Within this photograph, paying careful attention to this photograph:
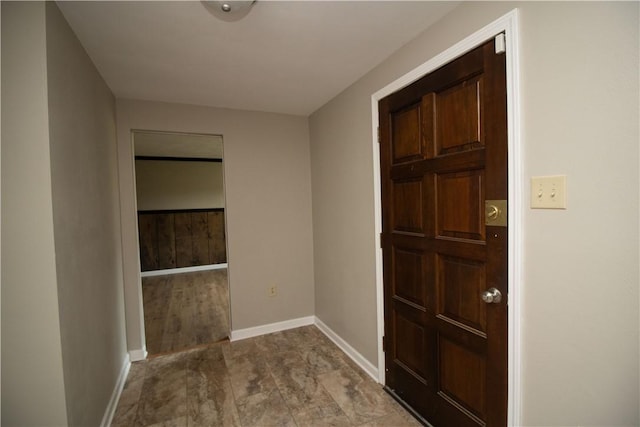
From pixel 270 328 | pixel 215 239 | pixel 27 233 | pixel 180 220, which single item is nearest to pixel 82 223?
pixel 27 233

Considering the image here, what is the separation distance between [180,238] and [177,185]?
3.60ft

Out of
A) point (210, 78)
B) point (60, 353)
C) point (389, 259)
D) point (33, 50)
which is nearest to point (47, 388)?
point (60, 353)

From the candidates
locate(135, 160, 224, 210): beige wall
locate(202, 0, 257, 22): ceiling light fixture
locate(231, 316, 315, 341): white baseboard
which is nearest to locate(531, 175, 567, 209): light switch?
locate(202, 0, 257, 22): ceiling light fixture

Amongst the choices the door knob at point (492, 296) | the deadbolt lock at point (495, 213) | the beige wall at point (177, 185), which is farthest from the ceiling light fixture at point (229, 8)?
the beige wall at point (177, 185)

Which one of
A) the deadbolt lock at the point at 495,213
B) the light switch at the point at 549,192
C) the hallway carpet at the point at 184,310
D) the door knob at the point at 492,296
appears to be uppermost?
the light switch at the point at 549,192

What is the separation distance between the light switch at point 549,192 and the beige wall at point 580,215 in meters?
0.02

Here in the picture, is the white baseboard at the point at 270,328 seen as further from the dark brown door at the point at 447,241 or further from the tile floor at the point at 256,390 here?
the dark brown door at the point at 447,241

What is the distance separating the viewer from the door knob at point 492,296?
1295 mm

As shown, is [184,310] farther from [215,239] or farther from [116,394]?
[215,239]

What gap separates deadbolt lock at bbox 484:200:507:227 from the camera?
1.26 m

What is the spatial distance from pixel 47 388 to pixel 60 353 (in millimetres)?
153

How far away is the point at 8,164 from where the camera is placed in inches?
45.6

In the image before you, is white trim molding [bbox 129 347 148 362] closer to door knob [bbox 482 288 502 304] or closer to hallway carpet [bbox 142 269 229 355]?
hallway carpet [bbox 142 269 229 355]

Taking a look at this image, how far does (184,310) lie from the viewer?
387cm
